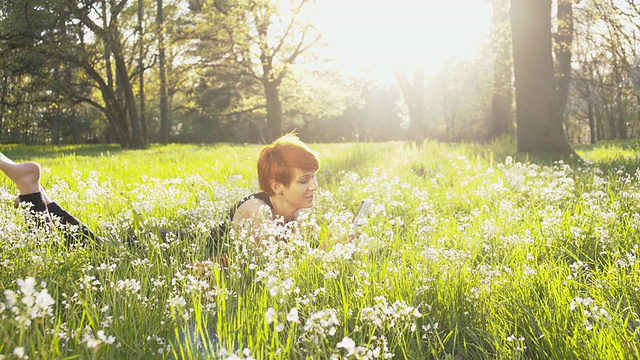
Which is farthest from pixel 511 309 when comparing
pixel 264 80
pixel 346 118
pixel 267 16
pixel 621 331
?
pixel 346 118

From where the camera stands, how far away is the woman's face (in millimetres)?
4793

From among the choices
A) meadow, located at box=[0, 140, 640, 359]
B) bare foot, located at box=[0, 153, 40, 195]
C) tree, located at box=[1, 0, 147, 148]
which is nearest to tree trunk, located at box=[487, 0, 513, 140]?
tree, located at box=[1, 0, 147, 148]

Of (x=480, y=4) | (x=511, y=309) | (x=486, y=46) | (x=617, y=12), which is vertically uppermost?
(x=480, y=4)

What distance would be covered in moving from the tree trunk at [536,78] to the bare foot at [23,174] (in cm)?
1022

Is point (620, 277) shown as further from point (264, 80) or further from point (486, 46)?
point (486, 46)

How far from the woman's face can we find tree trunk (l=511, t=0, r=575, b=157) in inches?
323

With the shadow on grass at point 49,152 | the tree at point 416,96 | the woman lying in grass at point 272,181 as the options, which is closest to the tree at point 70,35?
the shadow on grass at point 49,152

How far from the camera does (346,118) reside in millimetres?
70375

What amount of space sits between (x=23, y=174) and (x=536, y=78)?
10.5m

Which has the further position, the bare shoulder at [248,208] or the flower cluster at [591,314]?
the bare shoulder at [248,208]

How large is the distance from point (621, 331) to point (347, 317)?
1.30 m

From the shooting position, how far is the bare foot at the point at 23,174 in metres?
4.65

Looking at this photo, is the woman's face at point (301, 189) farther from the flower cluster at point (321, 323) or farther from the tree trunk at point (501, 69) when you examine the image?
the tree trunk at point (501, 69)

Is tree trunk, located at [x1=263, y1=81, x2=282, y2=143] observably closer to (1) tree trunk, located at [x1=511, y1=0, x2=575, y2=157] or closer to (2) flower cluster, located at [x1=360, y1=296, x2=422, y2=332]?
(1) tree trunk, located at [x1=511, y1=0, x2=575, y2=157]
